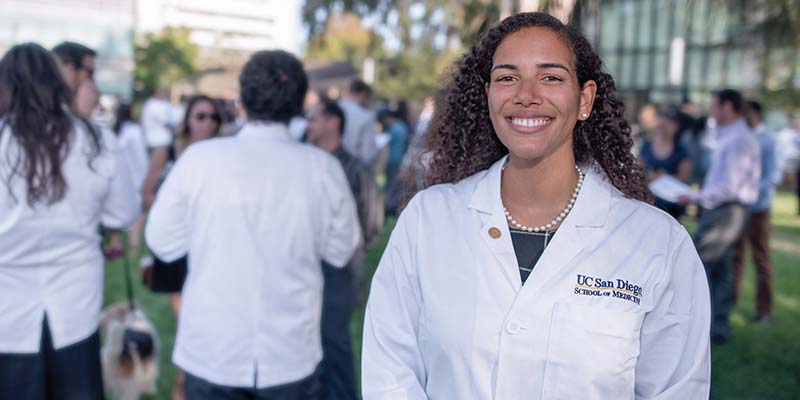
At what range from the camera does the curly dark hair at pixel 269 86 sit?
3242mm

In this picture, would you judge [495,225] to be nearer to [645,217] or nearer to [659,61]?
[645,217]

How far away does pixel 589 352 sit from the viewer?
185cm

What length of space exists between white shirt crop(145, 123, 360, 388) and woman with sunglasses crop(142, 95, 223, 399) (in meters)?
1.06

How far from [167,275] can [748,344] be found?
15.6 ft

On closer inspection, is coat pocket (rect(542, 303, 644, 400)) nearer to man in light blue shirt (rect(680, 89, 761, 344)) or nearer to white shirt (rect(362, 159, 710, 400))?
white shirt (rect(362, 159, 710, 400))

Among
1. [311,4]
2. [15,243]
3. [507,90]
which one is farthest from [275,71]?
[311,4]

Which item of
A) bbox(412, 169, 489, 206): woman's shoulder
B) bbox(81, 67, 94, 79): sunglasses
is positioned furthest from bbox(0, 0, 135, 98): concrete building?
bbox(412, 169, 489, 206): woman's shoulder

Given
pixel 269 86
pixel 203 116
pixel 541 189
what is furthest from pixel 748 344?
pixel 541 189

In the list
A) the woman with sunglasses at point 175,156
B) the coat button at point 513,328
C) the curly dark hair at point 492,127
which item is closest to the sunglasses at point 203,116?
the woman with sunglasses at point 175,156

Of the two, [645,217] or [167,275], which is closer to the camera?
[645,217]

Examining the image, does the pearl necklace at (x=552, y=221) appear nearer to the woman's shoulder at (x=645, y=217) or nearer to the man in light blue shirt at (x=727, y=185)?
the woman's shoulder at (x=645, y=217)

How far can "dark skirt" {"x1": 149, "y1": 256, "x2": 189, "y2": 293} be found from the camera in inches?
174

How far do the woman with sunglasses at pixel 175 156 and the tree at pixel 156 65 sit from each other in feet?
111

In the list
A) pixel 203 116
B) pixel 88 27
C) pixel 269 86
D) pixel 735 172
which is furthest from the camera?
pixel 88 27
